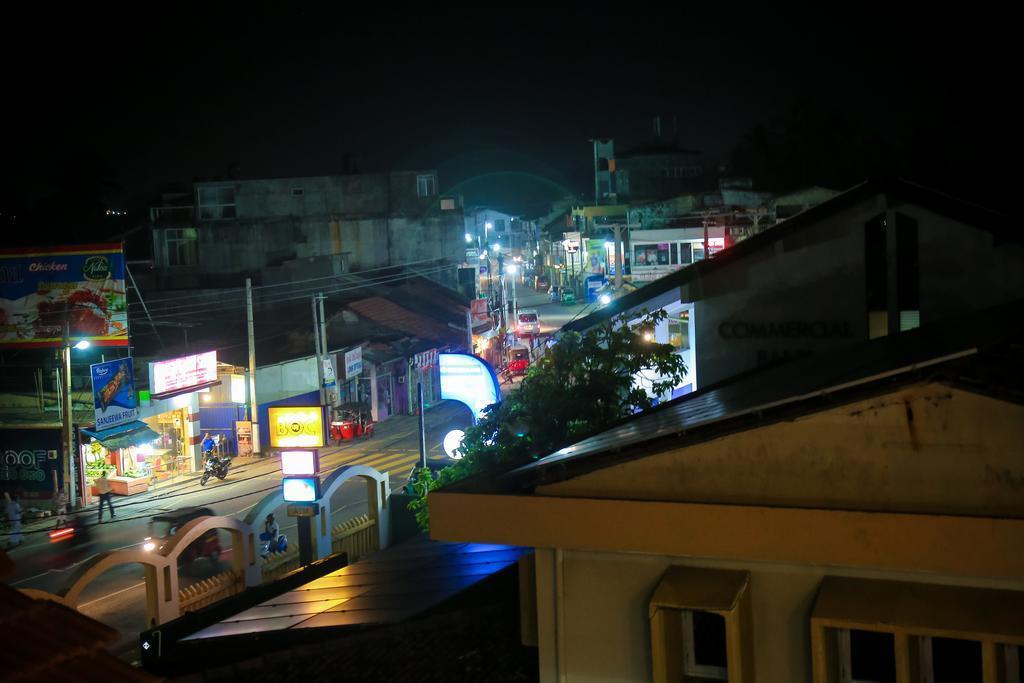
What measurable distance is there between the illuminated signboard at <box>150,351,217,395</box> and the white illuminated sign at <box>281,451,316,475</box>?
41.3 feet

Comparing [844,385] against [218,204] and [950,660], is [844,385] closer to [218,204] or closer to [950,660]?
[950,660]

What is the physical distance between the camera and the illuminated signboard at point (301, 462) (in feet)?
64.7

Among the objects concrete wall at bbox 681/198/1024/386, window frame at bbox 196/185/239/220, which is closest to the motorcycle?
concrete wall at bbox 681/198/1024/386

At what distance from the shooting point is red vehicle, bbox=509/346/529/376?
4794cm

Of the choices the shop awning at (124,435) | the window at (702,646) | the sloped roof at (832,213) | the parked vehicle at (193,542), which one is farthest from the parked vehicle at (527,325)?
the window at (702,646)

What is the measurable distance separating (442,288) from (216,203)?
15368 mm

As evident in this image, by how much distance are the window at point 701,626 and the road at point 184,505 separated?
12105 millimetres

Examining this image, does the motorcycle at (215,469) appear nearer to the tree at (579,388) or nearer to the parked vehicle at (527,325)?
the tree at (579,388)

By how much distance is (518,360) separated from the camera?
49.3m

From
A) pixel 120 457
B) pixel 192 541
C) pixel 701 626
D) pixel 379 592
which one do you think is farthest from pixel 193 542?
pixel 701 626

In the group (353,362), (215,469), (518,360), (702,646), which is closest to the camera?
(702,646)

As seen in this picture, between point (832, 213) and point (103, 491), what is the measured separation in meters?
24.0

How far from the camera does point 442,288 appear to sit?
54.0 metres

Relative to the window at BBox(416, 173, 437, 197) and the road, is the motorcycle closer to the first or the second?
the road
